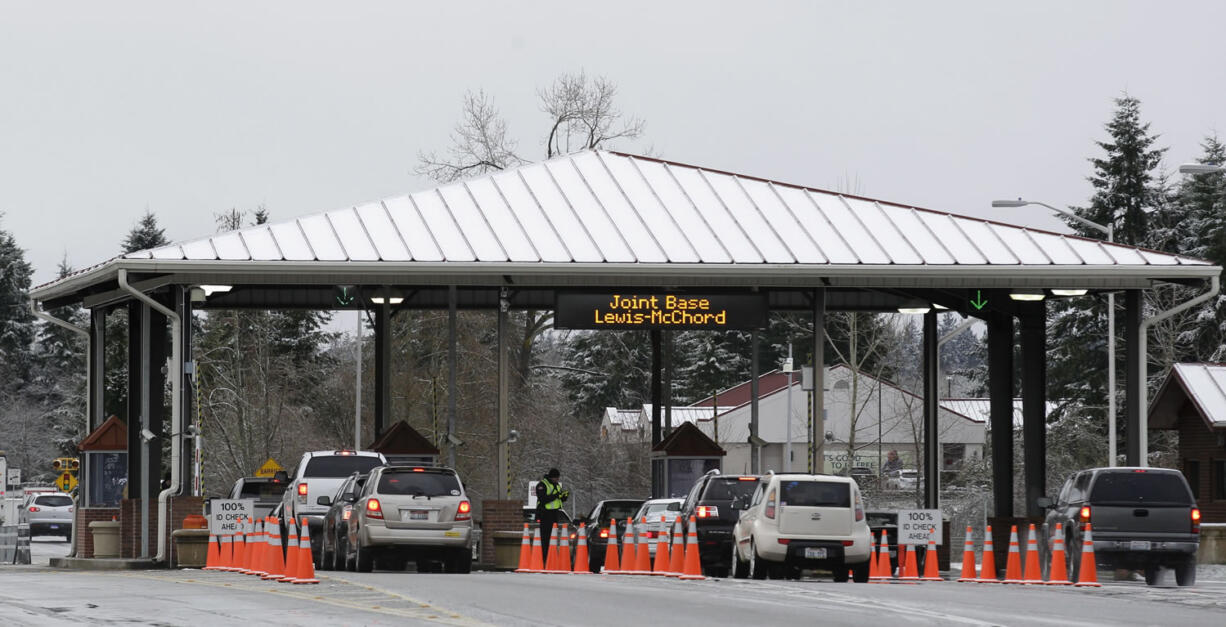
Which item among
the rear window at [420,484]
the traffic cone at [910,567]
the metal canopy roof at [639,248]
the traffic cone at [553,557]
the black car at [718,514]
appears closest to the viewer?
the traffic cone at [910,567]

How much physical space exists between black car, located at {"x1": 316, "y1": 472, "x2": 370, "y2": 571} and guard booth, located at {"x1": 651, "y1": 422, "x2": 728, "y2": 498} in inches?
371

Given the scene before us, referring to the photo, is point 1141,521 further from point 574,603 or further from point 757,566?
point 574,603

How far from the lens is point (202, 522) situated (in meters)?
30.7

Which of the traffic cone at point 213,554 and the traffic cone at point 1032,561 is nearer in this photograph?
the traffic cone at point 1032,561

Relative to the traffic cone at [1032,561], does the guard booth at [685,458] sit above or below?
above

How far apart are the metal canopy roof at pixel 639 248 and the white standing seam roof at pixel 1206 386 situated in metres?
14.9

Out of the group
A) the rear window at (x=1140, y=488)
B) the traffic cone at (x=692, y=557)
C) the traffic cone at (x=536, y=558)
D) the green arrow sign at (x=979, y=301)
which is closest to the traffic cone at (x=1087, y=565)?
the rear window at (x=1140, y=488)

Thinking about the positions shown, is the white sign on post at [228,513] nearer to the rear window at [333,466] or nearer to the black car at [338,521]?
the black car at [338,521]

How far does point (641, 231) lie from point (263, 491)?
363 inches

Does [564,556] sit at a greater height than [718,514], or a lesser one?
lesser

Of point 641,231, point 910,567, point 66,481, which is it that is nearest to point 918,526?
point 910,567

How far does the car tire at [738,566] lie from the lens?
1040 inches

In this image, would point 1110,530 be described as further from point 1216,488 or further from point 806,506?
point 1216,488

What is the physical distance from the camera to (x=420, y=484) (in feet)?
89.8
